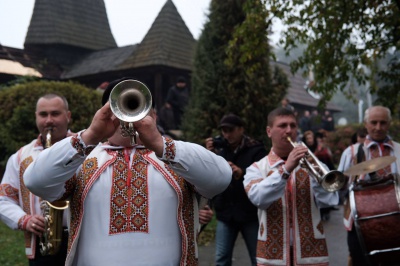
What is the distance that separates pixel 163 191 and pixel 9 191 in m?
2.02

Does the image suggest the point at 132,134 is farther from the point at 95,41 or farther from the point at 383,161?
the point at 95,41

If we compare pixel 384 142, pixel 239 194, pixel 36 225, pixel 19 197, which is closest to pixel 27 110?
pixel 239 194

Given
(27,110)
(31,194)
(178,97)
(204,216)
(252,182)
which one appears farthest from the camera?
(178,97)

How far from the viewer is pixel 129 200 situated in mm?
3006

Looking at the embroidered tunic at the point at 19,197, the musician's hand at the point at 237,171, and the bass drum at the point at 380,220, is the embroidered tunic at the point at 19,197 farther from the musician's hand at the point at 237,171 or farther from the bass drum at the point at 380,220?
the bass drum at the point at 380,220

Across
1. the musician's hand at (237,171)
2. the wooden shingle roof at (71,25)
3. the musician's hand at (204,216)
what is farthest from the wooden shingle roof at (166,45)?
the musician's hand at (204,216)

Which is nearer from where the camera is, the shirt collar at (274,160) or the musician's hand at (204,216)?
the musician's hand at (204,216)

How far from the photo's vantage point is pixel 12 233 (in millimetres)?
9914

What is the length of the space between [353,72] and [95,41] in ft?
60.4

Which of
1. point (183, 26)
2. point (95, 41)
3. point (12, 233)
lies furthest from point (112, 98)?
point (95, 41)

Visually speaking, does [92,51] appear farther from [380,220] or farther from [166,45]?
[380,220]

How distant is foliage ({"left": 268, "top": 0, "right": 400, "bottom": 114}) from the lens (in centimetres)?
850

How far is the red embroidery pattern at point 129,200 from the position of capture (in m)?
2.98

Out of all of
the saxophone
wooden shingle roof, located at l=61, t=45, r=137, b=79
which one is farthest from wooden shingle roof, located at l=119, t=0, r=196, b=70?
the saxophone
